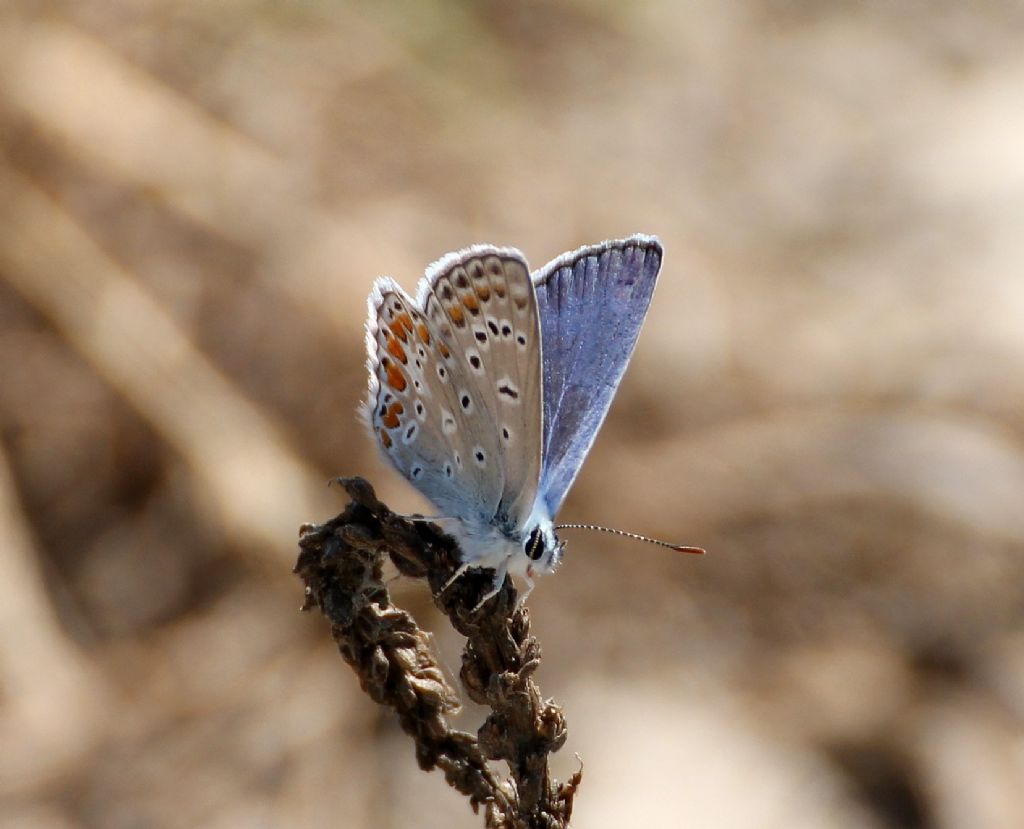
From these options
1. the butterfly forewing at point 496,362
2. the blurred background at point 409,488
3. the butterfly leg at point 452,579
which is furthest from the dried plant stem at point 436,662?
the blurred background at point 409,488

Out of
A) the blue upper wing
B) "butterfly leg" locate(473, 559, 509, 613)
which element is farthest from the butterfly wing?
"butterfly leg" locate(473, 559, 509, 613)

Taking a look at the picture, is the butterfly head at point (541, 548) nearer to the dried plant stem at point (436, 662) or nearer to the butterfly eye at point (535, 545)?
the butterfly eye at point (535, 545)

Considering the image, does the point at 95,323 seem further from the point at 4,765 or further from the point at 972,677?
the point at 972,677

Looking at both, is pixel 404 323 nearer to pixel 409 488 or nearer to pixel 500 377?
pixel 500 377

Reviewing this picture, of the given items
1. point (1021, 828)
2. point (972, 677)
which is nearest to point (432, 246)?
point (972, 677)

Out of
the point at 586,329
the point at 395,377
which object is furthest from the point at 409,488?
the point at 586,329

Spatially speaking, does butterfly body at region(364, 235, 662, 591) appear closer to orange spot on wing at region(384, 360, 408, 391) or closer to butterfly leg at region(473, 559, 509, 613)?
orange spot on wing at region(384, 360, 408, 391)
